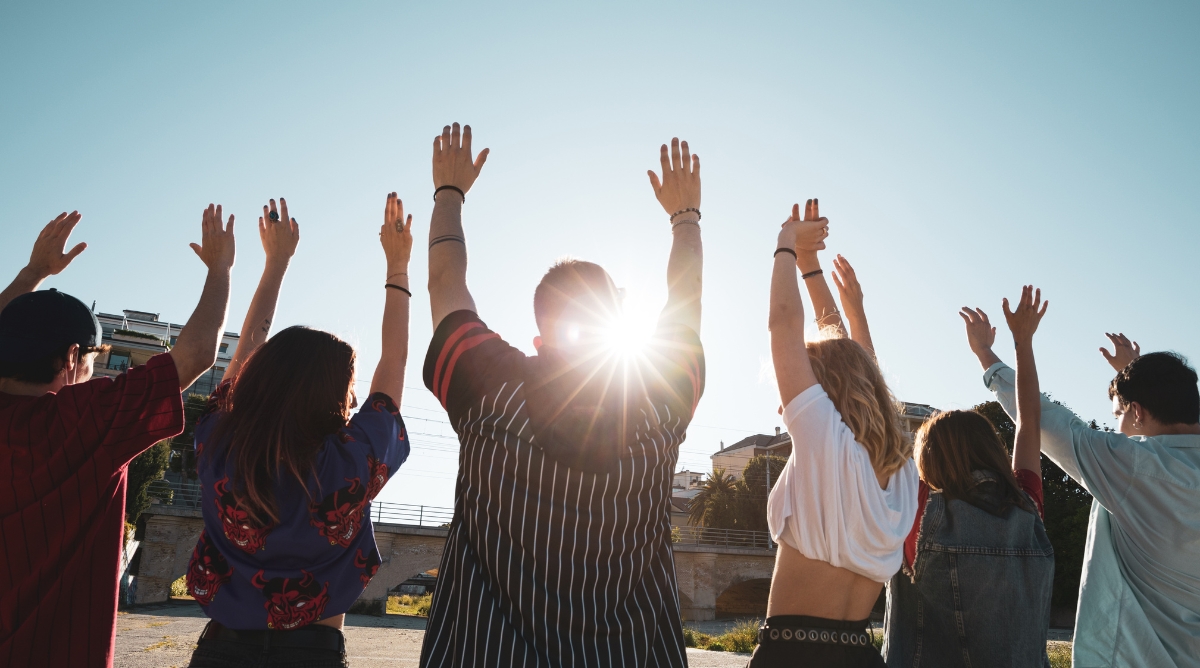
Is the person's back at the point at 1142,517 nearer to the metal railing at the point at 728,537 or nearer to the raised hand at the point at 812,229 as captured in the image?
the raised hand at the point at 812,229

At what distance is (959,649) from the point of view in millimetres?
2711

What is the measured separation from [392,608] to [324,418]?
123 feet

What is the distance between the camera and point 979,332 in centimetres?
387

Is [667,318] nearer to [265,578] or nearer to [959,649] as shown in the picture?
[265,578]

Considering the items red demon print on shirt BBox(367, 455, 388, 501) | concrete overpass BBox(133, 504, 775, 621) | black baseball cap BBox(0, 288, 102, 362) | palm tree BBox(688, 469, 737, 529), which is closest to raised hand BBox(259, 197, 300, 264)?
black baseball cap BBox(0, 288, 102, 362)

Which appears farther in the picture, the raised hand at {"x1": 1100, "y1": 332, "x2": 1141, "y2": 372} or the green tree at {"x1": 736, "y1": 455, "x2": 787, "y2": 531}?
the green tree at {"x1": 736, "y1": 455, "x2": 787, "y2": 531}

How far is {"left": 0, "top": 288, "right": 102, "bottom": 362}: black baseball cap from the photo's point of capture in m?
2.19

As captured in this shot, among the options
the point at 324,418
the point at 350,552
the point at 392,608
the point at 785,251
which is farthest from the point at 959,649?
the point at 392,608

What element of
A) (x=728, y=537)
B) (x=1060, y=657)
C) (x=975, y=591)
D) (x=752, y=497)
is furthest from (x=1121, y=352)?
(x=752, y=497)

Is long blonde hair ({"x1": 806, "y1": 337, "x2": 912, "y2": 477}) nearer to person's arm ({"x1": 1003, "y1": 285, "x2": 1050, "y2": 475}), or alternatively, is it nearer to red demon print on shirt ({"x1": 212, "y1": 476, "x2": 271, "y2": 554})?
person's arm ({"x1": 1003, "y1": 285, "x2": 1050, "y2": 475})

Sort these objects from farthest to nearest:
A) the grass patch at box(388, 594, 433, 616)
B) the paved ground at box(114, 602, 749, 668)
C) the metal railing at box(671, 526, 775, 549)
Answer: the metal railing at box(671, 526, 775, 549) → the grass patch at box(388, 594, 433, 616) → the paved ground at box(114, 602, 749, 668)

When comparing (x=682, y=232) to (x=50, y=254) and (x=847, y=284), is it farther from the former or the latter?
(x=50, y=254)

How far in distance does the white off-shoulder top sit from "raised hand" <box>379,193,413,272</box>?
1.53 m

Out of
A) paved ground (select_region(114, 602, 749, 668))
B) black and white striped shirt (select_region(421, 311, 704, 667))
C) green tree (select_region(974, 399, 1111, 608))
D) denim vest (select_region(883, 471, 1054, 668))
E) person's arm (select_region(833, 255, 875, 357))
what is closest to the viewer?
black and white striped shirt (select_region(421, 311, 704, 667))
